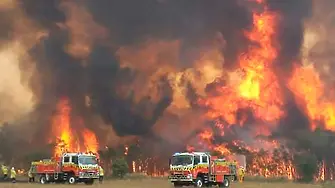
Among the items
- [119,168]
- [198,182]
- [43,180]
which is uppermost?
[119,168]

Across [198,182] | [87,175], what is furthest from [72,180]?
[198,182]

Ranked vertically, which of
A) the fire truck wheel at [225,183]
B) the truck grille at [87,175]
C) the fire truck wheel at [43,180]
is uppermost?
the truck grille at [87,175]

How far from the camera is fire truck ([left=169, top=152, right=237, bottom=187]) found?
143ft

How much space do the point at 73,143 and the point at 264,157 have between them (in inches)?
1202

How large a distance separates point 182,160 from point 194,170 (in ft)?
4.02

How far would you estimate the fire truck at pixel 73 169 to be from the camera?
A: 51.0 m

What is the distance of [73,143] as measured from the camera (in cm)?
9044

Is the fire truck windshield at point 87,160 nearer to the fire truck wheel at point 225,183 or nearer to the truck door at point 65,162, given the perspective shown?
the truck door at point 65,162

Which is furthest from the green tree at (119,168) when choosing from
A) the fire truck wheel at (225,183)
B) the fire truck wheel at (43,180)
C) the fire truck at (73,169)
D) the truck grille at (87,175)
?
the fire truck wheel at (225,183)

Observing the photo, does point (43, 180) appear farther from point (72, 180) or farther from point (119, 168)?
point (119, 168)

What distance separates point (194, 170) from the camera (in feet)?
144

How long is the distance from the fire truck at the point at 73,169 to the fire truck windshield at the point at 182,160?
10492 mm

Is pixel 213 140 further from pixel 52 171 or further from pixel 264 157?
pixel 52 171

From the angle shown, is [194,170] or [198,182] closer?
[194,170]
